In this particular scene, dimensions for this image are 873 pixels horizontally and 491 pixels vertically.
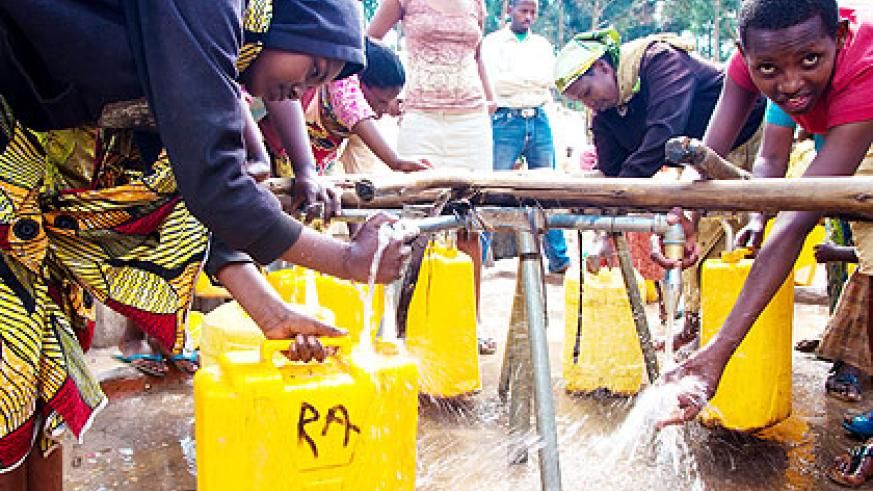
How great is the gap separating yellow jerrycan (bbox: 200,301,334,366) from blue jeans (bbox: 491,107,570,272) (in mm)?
3082

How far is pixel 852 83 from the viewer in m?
2.08

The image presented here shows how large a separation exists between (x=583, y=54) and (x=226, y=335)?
2.13 m

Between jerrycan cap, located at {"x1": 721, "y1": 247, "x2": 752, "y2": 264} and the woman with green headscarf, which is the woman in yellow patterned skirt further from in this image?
the woman with green headscarf

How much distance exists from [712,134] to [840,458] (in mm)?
1263

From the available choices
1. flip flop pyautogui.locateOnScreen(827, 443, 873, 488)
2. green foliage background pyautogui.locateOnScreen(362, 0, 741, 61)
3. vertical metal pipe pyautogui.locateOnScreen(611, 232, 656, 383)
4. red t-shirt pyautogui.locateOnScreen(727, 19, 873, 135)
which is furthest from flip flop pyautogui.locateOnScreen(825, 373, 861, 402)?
green foliage background pyautogui.locateOnScreen(362, 0, 741, 61)

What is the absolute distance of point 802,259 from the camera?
5.98 m

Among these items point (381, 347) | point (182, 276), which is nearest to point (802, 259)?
point (381, 347)

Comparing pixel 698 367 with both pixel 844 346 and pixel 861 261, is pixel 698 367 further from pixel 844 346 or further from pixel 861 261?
pixel 844 346

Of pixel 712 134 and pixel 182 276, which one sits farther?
pixel 712 134

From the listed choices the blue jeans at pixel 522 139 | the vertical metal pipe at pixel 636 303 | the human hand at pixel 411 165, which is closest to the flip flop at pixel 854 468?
the vertical metal pipe at pixel 636 303

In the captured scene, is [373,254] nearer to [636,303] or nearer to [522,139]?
[636,303]

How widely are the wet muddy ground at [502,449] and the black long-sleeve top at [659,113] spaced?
1.17 meters

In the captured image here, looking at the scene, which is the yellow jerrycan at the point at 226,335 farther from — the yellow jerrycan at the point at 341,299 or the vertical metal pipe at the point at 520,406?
Answer: the vertical metal pipe at the point at 520,406

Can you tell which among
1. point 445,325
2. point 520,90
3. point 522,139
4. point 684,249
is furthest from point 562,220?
point 520,90
